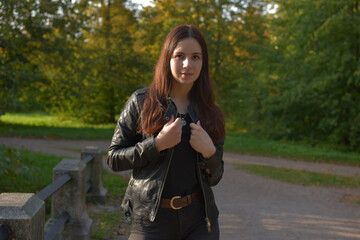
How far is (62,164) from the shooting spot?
512 cm

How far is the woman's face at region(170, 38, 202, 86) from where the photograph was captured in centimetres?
226

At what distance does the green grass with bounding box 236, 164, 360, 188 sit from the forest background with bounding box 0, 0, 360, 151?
5480 millimetres

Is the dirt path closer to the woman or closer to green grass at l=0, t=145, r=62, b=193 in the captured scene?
green grass at l=0, t=145, r=62, b=193

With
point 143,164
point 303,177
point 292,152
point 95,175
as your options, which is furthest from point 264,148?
point 143,164

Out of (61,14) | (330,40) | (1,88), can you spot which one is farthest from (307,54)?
(1,88)

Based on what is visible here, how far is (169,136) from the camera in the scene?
6.85ft

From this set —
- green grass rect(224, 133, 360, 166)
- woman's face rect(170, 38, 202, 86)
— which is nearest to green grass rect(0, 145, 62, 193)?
woman's face rect(170, 38, 202, 86)

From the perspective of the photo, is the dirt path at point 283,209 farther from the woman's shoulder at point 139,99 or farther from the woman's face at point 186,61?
the woman's face at point 186,61

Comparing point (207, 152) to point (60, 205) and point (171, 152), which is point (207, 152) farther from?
point (60, 205)

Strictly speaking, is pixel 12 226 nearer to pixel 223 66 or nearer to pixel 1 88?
pixel 1 88

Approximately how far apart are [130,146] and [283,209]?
6203mm

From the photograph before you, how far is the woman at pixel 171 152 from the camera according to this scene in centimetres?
216

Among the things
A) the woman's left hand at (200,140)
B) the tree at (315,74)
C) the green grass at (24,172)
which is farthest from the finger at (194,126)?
the tree at (315,74)

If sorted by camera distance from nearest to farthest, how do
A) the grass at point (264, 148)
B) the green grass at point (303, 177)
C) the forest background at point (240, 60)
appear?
the green grass at point (303, 177) < the grass at point (264, 148) < the forest background at point (240, 60)
